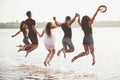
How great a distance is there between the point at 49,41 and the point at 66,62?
1.24 ft

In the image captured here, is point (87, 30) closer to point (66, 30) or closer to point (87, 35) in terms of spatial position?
point (87, 35)

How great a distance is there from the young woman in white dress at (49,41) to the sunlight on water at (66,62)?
0.05 meters

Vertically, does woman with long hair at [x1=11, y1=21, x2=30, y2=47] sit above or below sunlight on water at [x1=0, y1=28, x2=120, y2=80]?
above

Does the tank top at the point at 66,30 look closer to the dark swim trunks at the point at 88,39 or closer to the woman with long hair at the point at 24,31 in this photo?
the dark swim trunks at the point at 88,39

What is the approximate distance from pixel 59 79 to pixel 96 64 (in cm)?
49

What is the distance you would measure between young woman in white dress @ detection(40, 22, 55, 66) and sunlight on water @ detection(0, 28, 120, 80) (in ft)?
0.17

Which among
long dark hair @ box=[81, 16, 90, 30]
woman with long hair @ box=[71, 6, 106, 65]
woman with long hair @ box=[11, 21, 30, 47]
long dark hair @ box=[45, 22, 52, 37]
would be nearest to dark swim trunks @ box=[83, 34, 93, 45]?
woman with long hair @ box=[71, 6, 106, 65]

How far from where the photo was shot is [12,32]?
4988mm

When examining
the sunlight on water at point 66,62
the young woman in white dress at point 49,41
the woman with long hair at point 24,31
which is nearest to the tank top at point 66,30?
the sunlight on water at point 66,62

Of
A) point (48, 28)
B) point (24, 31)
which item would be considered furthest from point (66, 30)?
→ point (24, 31)

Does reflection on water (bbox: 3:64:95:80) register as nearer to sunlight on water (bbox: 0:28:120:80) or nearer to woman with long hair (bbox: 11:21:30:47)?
sunlight on water (bbox: 0:28:120:80)

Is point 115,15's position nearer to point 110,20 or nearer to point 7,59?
point 110,20

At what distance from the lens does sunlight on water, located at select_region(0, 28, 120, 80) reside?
431 centimetres

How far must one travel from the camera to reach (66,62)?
178 inches
